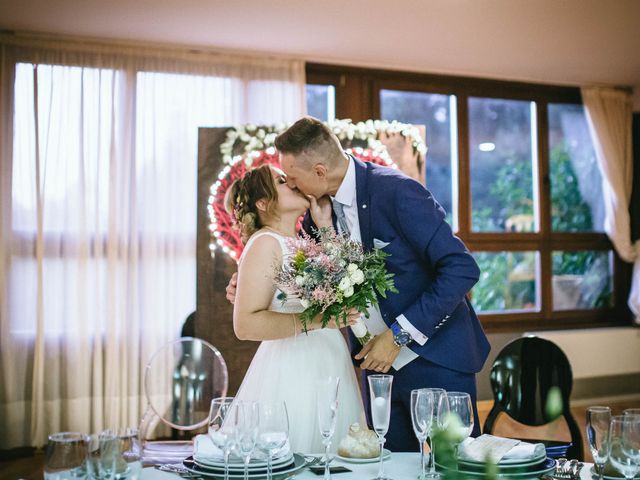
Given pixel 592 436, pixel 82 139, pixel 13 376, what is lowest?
pixel 13 376

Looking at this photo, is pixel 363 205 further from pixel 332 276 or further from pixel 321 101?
pixel 321 101

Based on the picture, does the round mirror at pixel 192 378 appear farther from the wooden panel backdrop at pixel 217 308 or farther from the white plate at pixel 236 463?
the white plate at pixel 236 463

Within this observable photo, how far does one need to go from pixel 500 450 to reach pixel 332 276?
69 cm

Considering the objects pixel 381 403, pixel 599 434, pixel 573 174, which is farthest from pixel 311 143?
pixel 573 174

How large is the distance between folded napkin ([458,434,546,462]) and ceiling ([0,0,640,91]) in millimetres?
3388

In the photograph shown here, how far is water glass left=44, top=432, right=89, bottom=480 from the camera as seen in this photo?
1.25 metres

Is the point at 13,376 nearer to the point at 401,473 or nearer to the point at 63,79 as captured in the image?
the point at 63,79

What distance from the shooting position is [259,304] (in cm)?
236


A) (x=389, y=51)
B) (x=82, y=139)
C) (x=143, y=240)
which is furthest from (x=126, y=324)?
(x=389, y=51)

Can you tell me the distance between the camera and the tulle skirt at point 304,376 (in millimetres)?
2266

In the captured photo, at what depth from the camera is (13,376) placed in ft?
15.9

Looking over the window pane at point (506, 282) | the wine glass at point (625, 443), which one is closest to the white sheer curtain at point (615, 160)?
the window pane at point (506, 282)

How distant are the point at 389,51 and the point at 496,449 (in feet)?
14.3

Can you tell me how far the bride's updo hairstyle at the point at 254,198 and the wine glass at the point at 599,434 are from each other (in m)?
1.45
